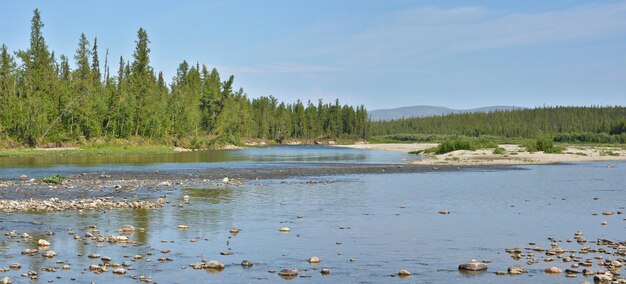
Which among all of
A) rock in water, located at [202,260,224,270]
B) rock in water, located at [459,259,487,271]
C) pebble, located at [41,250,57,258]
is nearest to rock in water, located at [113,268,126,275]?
rock in water, located at [202,260,224,270]

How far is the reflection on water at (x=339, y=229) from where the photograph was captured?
17656 millimetres

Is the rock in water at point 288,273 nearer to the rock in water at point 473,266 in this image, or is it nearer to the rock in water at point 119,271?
the rock in water at point 119,271

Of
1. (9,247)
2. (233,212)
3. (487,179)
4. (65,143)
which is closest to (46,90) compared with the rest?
(65,143)

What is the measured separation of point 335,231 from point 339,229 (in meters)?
0.48

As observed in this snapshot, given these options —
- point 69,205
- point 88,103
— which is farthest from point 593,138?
point 69,205

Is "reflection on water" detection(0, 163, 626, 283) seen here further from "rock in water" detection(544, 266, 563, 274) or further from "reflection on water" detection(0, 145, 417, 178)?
"reflection on water" detection(0, 145, 417, 178)

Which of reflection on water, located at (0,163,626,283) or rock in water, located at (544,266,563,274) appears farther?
reflection on water, located at (0,163,626,283)

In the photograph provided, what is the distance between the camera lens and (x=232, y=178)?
165 ft

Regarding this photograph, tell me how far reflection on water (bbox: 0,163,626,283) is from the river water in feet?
0.15

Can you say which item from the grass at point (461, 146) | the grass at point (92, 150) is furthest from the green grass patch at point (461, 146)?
the grass at point (92, 150)

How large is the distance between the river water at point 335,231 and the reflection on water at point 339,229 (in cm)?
5

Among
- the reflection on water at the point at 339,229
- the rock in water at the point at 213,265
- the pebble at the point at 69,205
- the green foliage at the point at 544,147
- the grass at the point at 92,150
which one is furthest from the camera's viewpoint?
the green foliage at the point at 544,147

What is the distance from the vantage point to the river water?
17453 mm

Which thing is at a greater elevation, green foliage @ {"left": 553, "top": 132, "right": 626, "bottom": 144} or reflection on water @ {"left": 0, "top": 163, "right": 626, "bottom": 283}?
green foliage @ {"left": 553, "top": 132, "right": 626, "bottom": 144}
